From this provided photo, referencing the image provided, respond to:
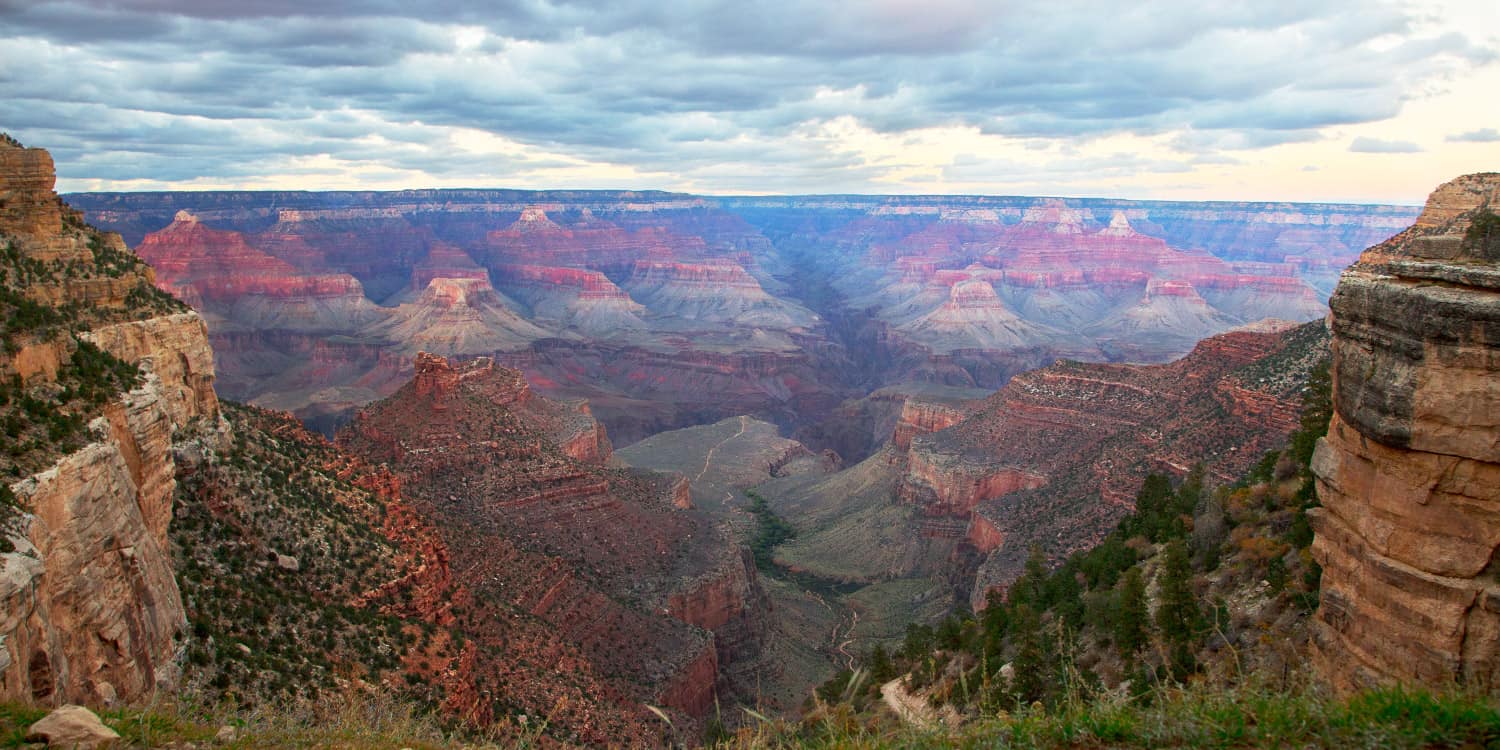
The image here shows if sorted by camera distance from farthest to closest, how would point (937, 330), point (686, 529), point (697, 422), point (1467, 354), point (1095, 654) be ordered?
point (937, 330) → point (697, 422) → point (686, 529) → point (1095, 654) → point (1467, 354)

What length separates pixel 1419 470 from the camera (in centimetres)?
945

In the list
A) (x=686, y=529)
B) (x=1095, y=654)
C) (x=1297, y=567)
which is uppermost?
(x=1297, y=567)

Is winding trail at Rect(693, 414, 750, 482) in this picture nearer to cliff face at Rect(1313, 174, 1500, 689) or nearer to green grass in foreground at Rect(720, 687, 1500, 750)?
cliff face at Rect(1313, 174, 1500, 689)

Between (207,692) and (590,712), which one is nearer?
(207,692)

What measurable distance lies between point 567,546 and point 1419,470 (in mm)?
33614

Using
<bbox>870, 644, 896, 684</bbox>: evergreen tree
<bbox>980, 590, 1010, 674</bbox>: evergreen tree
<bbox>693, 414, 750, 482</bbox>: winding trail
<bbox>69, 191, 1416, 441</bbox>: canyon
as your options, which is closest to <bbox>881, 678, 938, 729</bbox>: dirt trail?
<bbox>870, 644, 896, 684</bbox>: evergreen tree

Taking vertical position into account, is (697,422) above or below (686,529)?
below

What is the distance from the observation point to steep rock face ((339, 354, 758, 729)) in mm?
31984

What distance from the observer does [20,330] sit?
18.1 meters

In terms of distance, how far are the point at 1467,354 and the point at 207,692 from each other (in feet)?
64.0

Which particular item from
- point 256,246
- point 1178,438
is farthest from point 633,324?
point 1178,438

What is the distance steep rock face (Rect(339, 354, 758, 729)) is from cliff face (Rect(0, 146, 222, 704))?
1001 centimetres

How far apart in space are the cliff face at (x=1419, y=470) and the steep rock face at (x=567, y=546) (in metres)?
22.2

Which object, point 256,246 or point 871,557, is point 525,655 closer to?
point 871,557
